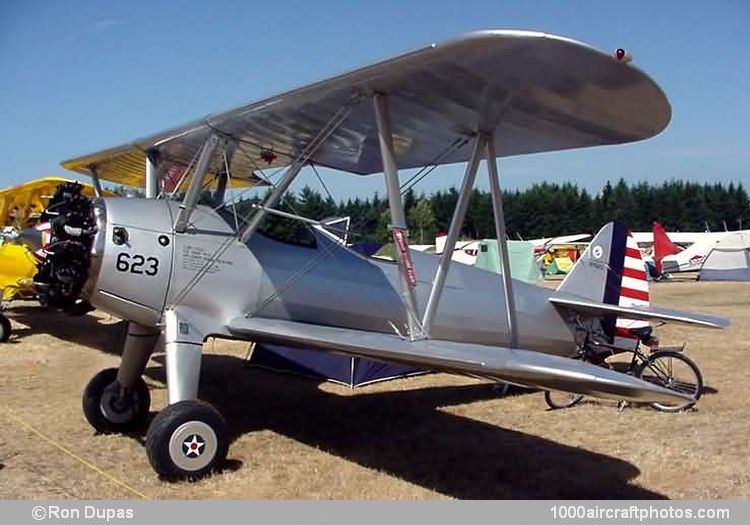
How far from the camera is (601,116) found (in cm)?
454

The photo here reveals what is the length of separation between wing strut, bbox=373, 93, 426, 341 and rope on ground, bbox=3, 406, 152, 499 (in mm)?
2044

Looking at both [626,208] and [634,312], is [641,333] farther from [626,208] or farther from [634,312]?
[626,208]

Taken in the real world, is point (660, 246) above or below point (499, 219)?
above

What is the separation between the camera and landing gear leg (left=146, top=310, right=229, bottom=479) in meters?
4.30

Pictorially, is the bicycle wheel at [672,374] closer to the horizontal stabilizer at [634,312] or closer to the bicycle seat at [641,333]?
the bicycle seat at [641,333]

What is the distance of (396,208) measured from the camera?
4621 millimetres

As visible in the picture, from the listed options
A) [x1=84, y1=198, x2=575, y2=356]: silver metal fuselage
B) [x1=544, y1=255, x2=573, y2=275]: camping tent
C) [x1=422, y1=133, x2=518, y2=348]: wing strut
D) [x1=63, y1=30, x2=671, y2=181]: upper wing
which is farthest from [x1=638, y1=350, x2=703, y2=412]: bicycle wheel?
[x1=544, y1=255, x2=573, y2=275]: camping tent

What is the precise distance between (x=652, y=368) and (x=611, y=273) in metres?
1.25

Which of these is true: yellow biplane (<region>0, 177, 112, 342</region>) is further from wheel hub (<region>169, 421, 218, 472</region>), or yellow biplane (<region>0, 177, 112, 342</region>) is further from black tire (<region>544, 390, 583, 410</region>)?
black tire (<region>544, 390, 583, 410</region>)

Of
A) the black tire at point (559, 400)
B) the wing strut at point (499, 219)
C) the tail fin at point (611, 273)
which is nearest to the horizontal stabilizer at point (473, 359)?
the wing strut at point (499, 219)

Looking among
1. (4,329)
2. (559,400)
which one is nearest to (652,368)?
(559,400)

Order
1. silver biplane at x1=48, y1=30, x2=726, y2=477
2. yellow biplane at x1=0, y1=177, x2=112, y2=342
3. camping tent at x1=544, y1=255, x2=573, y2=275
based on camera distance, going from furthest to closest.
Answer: camping tent at x1=544, y1=255, x2=573, y2=275 → yellow biplane at x1=0, y1=177, x2=112, y2=342 → silver biplane at x1=48, y1=30, x2=726, y2=477

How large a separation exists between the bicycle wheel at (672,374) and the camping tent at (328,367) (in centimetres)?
247

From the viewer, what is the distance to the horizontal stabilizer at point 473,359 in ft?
10.7
